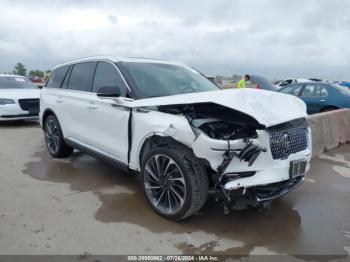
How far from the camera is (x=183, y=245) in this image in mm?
3293

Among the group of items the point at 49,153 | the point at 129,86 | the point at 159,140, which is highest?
the point at 129,86

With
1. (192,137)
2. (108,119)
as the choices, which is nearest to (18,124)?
(108,119)

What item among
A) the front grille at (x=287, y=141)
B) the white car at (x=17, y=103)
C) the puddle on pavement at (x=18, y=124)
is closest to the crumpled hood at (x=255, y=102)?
the front grille at (x=287, y=141)

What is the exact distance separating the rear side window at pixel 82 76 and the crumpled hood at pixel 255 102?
176 centimetres

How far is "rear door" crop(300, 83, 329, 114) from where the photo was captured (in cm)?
1023

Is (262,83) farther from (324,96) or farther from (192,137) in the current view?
(192,137)

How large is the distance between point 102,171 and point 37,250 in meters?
2.51

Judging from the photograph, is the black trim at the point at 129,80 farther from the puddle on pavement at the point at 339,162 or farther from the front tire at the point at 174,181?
the puddle on pavement at the point at 339,162

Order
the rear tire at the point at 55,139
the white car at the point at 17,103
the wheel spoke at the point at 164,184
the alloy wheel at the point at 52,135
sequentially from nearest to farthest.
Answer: the wheel spoke at the point at 164,184
the rear tire at the point at 55,139
the alloy wheel at the point at 52,135
the white car at the point at 17,103

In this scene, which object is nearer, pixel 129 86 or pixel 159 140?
pixel 159 140

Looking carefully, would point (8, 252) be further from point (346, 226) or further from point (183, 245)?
point (346, 226)

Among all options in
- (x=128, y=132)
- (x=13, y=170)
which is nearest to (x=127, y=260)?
(x=128, y=132)

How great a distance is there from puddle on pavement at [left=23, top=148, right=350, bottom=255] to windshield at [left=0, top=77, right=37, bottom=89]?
22.9 ft

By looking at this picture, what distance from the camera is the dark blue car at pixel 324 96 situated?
32.4ft
